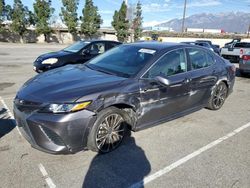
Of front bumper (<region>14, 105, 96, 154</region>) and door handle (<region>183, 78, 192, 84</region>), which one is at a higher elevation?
door handle (<region>183, 78, 192, 84</region>)

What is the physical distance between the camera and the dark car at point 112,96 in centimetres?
303

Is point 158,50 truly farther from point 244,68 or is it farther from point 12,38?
point 12,38

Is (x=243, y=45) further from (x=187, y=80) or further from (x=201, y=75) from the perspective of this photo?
(x=187, y=80)

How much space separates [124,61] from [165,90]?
88 centimetres

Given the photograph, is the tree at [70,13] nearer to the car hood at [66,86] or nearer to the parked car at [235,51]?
the parked car at [235,51]

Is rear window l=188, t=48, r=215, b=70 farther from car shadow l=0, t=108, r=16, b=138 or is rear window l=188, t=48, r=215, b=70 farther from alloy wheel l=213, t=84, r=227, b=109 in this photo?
car shadow l=0, t=108, r=16, b=138

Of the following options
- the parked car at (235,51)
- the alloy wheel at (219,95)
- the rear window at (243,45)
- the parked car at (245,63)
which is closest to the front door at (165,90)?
the alloy wheel at (219,95)

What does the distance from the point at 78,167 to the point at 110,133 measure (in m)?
0.67

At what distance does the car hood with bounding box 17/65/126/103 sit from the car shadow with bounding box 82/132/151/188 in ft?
3.17

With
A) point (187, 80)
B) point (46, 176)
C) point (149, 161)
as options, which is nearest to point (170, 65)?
point (187, 80)

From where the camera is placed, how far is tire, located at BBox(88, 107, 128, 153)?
3.26 m

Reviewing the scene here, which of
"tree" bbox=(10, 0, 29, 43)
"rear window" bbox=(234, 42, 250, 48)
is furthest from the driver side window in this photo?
"tree" bbox=(10, 0, 29, 43)

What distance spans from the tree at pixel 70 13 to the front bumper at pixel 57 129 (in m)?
37.0

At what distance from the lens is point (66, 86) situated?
10.9 feet
